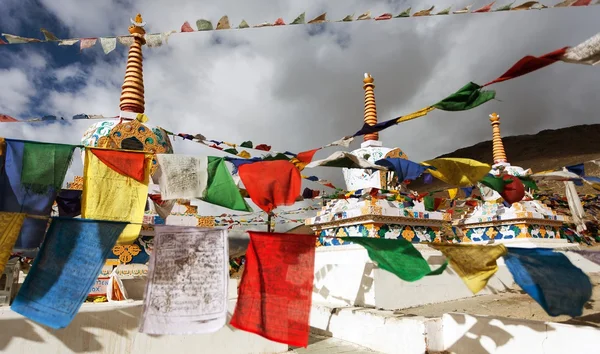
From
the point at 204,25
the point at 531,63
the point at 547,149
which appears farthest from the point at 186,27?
the point at 547,149

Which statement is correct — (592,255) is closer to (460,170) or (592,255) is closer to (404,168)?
(460,170)

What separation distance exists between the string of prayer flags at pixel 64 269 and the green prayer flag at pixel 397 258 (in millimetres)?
2324

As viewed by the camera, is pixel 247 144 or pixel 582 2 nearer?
pixel 582 2

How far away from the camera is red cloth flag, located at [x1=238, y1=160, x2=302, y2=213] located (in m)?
3.92

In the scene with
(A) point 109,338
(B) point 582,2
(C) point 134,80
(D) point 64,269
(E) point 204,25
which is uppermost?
(C) point 134,80

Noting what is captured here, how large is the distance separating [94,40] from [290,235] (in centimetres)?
456

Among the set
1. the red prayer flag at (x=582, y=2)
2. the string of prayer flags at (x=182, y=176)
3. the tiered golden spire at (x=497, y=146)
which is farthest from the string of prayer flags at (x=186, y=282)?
the tiered golden spire at (x=497, y=146)

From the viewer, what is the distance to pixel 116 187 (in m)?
3.97

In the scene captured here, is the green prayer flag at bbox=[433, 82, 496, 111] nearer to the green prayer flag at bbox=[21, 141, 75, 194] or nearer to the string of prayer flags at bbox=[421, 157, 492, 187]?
the string of prayer flags at bbox=[421, 157, 492, 187]

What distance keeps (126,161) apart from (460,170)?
3421 mm

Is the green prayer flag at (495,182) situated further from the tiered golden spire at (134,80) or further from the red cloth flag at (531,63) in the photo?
the tiered golden spire at (134,80)

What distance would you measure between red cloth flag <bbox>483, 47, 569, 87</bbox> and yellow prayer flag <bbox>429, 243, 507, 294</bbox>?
1684 millimetres

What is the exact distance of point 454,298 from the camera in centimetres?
712

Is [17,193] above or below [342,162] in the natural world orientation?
below
